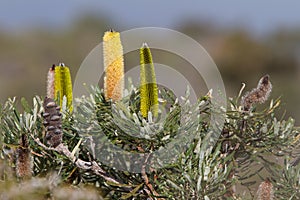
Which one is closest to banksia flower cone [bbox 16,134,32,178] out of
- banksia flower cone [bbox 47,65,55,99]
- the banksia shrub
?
the banksia shrub

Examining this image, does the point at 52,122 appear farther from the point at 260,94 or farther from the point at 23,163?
the point at 260,94

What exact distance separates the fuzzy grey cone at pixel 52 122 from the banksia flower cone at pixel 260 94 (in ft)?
0.52

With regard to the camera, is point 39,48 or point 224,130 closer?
point 224,130

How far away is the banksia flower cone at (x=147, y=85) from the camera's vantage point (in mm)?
438

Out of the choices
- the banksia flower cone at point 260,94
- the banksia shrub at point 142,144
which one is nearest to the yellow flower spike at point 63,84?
the banksia shrub at point 142,144

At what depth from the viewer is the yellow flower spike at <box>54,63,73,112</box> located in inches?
19.0

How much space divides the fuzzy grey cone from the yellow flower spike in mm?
49

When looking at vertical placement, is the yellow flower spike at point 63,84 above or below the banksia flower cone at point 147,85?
above

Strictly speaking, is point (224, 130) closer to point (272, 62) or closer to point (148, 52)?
point (148, 52)

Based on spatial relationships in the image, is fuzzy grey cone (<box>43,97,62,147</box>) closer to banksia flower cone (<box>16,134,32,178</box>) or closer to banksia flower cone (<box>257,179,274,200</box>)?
banksia flower cone (<box>16,134,32,178</box>)

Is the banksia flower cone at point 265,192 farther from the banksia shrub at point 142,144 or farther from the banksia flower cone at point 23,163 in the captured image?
the banksia flower cone at point 23,163

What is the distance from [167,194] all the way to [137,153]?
0.04 m

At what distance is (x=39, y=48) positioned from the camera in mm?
13133

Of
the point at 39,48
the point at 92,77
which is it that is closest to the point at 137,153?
the point at 92,77
